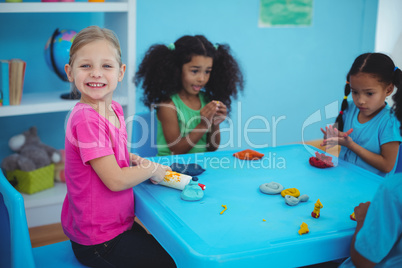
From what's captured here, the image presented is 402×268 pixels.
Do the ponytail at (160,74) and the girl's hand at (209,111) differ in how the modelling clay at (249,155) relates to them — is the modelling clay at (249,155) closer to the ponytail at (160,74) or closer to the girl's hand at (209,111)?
the girl's hand at (209,111)

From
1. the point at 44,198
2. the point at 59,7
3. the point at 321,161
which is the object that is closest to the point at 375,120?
the point at 321,161

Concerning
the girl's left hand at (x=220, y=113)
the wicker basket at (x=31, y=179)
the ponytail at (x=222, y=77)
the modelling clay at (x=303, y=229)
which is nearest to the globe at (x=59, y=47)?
the wicker basket at (x=31, y=179)

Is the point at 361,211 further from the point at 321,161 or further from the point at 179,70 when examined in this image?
the point at 179,70

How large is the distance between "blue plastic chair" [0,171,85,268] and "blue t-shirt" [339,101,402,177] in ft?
3.44

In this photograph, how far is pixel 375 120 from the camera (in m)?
1.71

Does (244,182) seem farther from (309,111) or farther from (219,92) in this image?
(309,111)

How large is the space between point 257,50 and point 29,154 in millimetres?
1641

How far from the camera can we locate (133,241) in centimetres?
126

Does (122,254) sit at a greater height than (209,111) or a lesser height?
lesser

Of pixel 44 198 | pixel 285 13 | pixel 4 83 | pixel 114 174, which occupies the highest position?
pixel 285 13

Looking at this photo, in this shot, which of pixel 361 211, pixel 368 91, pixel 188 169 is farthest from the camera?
pixel 368 91

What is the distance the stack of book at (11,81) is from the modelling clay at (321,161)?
1.33m

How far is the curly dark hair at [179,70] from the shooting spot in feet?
6.47

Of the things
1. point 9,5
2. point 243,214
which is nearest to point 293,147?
point 243,214
